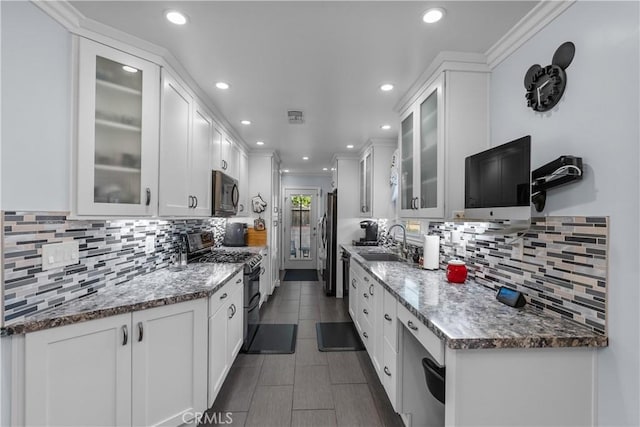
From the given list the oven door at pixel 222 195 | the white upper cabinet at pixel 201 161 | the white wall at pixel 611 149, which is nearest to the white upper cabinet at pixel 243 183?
the oven door at pixel 222 195

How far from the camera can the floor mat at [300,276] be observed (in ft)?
19.5

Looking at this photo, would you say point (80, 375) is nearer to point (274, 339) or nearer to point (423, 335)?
point (423, 335)

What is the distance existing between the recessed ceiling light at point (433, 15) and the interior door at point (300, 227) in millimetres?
5604

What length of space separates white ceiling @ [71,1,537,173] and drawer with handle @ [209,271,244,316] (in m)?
1.62

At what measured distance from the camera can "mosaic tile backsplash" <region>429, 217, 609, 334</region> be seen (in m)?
1.16

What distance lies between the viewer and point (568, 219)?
4.25ft

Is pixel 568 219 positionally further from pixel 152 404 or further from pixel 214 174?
pixel 214 174

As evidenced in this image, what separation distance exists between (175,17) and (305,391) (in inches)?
105

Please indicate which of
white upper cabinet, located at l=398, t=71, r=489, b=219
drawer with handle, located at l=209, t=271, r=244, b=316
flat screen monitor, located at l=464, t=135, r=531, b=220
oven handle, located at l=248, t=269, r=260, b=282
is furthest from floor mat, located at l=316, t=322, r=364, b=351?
flat screen monitor, located at l=464, t=135, r=531, b=220

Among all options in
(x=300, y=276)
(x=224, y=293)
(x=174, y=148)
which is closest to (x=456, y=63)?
(x=174, y=148)

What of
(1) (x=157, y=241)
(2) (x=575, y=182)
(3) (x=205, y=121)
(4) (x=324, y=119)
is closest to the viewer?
(2) (x=575, y=182)

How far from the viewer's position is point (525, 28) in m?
1.53

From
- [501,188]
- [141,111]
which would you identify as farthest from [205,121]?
[501,188]

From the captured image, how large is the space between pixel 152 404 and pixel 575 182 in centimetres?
245
